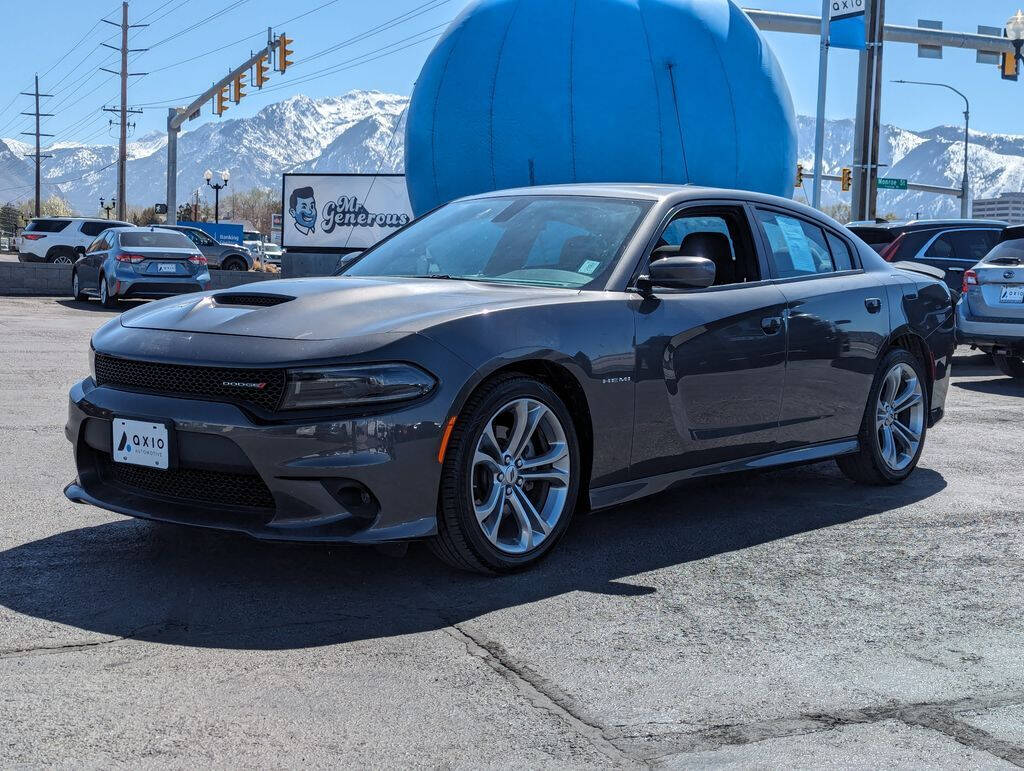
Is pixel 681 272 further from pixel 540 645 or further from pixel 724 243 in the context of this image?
pixel 540 645

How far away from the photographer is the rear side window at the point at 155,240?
20844 millimetres

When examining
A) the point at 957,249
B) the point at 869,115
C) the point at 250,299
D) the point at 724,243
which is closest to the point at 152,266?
the point at 957,249

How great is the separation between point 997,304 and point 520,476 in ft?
30.7

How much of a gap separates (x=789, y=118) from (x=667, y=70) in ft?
8.82

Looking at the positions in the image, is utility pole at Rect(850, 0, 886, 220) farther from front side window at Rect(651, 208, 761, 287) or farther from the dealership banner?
front side window at Rect(651, 208, 761, 287)

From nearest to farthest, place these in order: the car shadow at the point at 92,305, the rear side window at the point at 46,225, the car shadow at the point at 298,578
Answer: the car shadow at the point at 298,578 → the car shadow at the point at 92,305 → the rear side window at the point at 46,225

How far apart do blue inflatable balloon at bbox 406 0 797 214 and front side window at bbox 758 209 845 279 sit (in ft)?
35.8

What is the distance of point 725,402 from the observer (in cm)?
539

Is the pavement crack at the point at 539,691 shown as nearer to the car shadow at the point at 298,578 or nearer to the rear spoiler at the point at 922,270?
the car shadow at the point at 298,578

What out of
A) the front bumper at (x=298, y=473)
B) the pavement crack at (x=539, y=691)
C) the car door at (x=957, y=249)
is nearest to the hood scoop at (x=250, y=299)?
the front bumper at (x=298, y=473)

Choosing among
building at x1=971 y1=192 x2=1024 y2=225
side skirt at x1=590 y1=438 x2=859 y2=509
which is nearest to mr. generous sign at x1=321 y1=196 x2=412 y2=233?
side skirt at x1=590 y1=438 x2=859 y2=509

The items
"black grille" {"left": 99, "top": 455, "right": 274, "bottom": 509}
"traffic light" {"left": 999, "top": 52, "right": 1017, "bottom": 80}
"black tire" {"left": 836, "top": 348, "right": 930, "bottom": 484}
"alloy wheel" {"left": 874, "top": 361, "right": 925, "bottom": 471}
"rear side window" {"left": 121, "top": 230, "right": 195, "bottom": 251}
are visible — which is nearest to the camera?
"black grille" {"left": 99, "top": 455, "right": 274, "bottom": 509}

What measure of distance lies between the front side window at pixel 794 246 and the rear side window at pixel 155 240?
16.0 metres

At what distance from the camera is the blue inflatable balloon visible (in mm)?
17406
